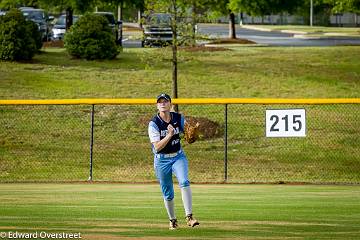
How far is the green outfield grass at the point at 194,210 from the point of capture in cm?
1438

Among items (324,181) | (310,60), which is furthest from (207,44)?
(324,181)

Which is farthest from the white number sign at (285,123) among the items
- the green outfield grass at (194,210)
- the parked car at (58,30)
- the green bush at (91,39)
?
the parked car at (58,30)

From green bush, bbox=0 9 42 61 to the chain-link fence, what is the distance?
20.6 ft

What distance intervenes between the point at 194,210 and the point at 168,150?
11.4 feet

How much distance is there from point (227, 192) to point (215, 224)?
6.11 metres

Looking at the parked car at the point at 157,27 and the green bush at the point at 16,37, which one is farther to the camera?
the green bush at the point at 16,37

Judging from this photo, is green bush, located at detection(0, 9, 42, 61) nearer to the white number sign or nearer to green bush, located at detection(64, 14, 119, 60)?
green bush, located at detection(64, 14, 119, 60)

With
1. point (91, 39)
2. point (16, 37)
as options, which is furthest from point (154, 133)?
point (91, 39)

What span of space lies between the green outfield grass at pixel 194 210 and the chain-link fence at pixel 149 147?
245 cm

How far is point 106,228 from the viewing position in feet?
48.5

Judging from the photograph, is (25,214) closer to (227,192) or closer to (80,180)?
(227,192)

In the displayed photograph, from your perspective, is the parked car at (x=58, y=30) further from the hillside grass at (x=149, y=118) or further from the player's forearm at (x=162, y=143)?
the player's forearm at (x=162, y=143)

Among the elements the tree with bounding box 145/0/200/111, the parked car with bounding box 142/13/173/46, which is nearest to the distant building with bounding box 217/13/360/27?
the parked car with bounding box 142/13/173/46

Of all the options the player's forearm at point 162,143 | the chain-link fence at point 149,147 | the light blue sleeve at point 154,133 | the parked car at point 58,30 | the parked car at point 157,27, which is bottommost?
the chain-link fence at point 149,147
